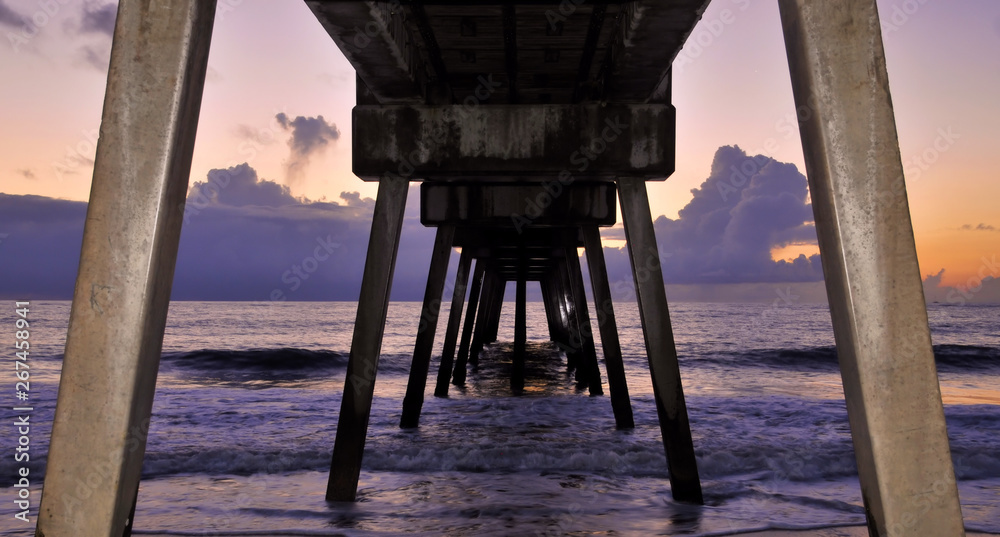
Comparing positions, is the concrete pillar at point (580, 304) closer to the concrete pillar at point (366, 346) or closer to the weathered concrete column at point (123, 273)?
the concrete pillar at point (366, 346)

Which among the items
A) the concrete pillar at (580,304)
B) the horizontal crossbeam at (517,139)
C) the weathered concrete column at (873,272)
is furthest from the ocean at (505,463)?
the weathered concrete column at (873,272)

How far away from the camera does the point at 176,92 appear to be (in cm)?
206

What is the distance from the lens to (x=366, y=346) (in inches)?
180

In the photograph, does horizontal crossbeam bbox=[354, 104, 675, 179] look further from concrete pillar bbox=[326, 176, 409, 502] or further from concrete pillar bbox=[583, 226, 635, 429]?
concrete pillar bbox=[583, 226, 635, 429]

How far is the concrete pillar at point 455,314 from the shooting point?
10500 mm

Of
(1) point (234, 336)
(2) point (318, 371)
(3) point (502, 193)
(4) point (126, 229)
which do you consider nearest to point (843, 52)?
(4) point (126, 229)

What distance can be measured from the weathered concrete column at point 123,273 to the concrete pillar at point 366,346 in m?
2.48

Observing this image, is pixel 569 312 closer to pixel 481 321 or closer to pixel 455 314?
pixel 455 314

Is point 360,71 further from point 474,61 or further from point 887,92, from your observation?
point 887,92

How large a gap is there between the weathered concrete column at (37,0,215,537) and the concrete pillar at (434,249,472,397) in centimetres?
794

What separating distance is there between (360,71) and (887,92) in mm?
3325

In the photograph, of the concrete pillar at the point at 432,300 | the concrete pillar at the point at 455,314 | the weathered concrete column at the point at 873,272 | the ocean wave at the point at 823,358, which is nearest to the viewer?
the weathered concrete column at the point at 873,272

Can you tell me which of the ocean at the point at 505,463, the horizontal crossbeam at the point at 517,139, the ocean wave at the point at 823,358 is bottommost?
the ocean at the point at 505,463

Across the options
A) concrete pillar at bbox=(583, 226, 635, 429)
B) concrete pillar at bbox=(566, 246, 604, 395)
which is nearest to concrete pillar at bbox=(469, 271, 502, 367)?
concrete pillar at bbox=(566, 246, 604, 395)
